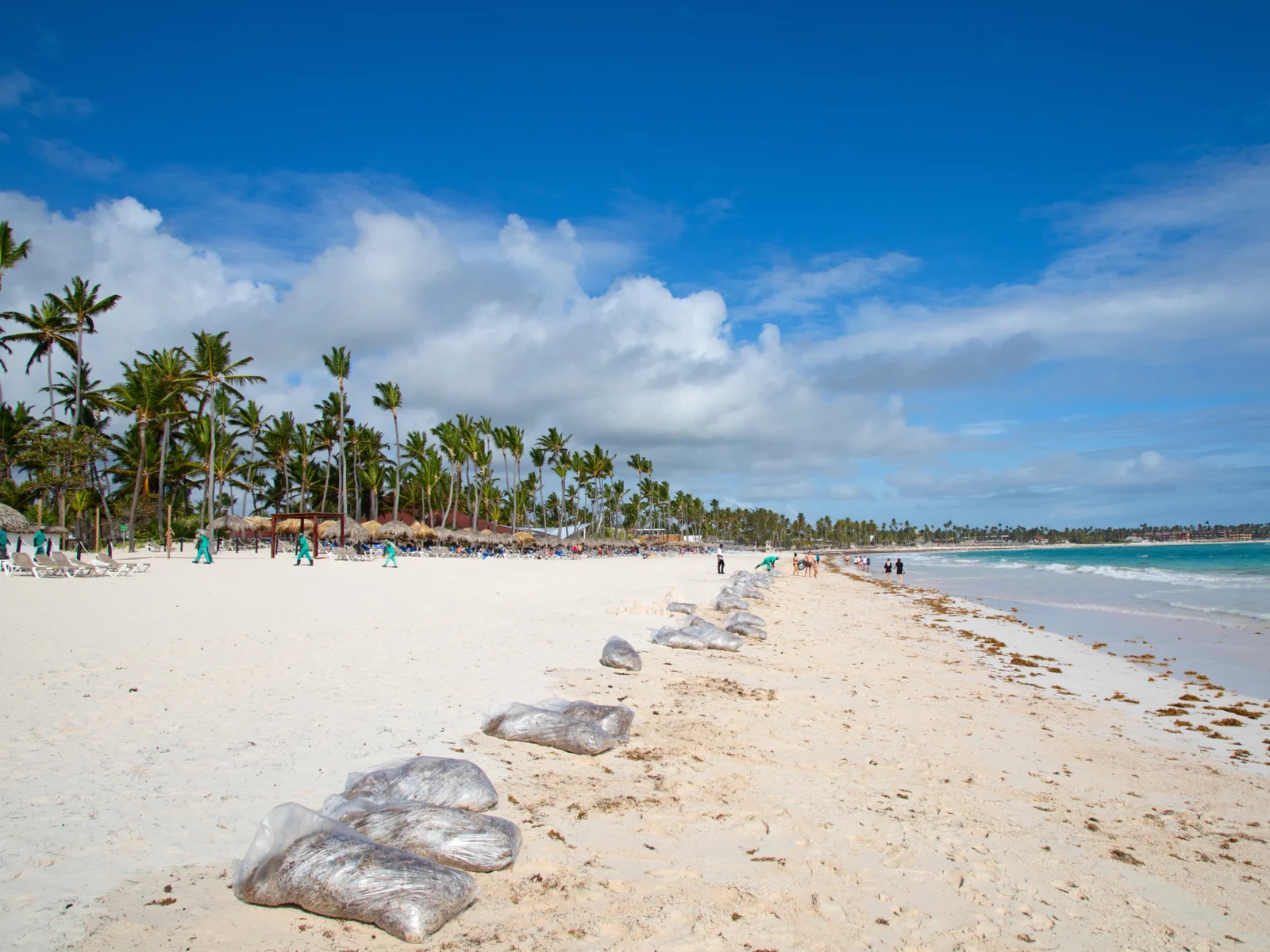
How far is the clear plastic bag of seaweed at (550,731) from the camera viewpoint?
19.0 feet

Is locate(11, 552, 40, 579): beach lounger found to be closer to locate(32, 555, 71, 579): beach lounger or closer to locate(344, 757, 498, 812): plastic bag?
locate(32, 555, 71, 579): beach lounger

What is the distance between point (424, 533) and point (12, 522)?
27.4m

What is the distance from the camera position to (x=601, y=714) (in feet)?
20.1

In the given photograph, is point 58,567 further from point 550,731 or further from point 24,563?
point 550,731

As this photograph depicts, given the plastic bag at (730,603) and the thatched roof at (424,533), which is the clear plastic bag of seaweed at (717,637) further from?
the thatched roof at (424,533)

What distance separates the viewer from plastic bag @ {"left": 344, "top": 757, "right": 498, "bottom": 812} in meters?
4.23

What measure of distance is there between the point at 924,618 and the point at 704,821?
17752mm

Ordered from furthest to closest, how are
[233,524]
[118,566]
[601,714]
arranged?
[233,524]
[118,566]
[601,714]

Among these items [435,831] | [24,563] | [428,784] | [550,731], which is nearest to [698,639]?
[550,731]

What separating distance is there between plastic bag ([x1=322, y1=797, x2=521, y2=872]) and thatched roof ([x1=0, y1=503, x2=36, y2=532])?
101 feet

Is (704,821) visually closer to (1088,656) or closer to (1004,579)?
(1088,656)

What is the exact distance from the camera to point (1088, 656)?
13695mm

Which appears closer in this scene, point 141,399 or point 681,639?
point 681,639

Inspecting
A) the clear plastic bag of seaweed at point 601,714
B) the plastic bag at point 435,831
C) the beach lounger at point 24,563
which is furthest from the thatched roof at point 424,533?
the plastic bag at point 435,831
